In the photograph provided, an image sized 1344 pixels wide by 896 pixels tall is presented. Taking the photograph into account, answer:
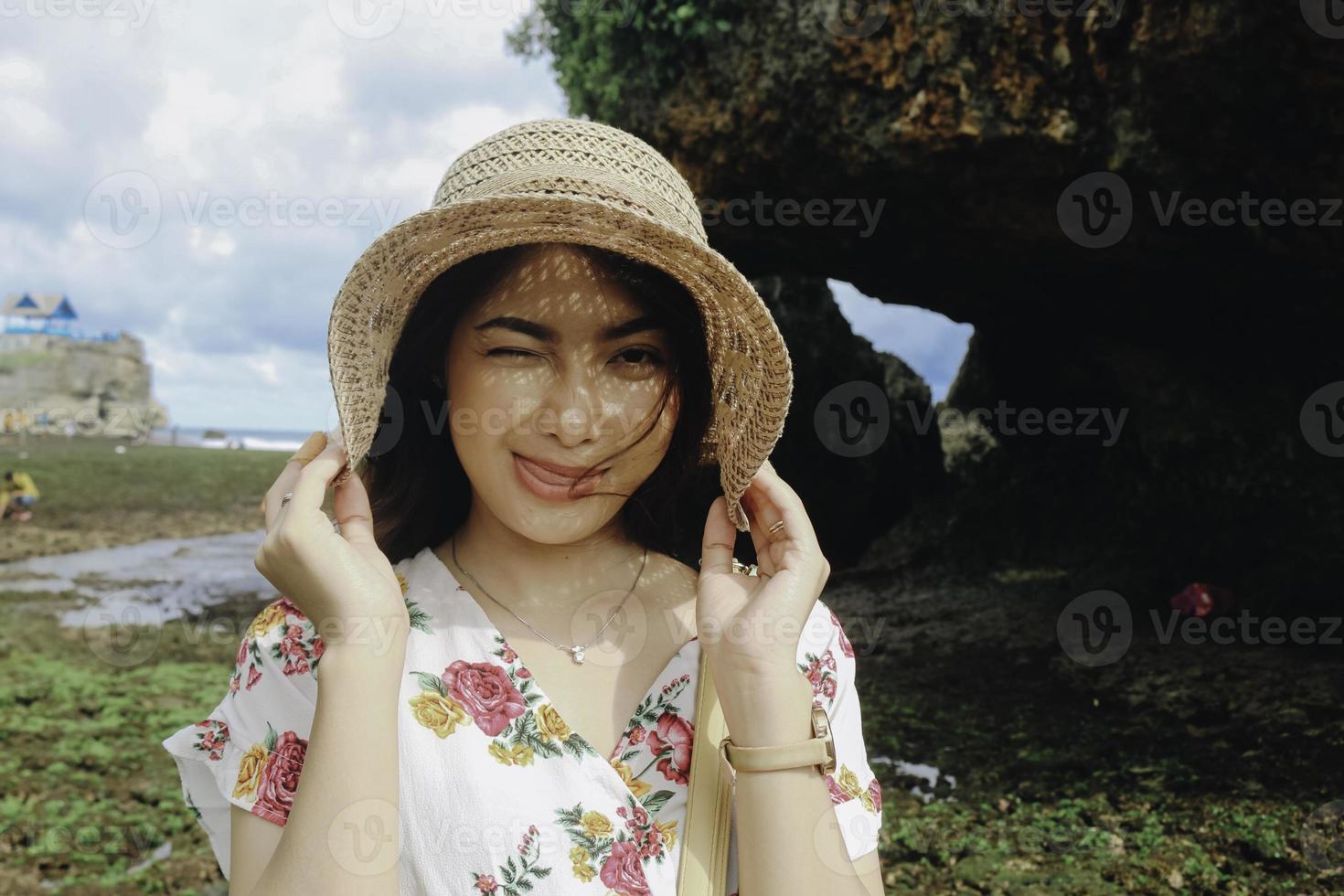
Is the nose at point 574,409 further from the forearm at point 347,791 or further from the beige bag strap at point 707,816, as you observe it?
the beige bag strap at point 707,816

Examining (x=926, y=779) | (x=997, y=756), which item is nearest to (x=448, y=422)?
(x=926, y=779)

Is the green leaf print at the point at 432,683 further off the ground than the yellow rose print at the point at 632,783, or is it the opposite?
the green leaf print at the point at 432,683

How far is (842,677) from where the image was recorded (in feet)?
6.64

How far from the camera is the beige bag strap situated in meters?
1.71

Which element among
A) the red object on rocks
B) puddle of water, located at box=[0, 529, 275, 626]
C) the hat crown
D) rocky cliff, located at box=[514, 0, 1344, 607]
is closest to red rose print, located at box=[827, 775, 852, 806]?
the hat crown

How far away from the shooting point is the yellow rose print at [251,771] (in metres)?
1.66

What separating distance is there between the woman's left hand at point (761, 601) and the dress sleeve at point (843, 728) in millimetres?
144

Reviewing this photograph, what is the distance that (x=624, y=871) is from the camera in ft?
5.52

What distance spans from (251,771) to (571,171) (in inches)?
51.4

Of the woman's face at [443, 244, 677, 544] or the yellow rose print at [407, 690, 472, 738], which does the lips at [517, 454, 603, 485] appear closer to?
the woman's face at [443, 244, 677, 544]

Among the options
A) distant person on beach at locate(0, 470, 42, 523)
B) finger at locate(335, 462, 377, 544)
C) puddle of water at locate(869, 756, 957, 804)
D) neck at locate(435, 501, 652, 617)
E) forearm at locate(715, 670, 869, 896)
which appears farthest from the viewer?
distant person on beach at locate(0, 470, 42, 523)

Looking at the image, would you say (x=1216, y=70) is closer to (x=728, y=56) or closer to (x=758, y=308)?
(x=728, y=56)

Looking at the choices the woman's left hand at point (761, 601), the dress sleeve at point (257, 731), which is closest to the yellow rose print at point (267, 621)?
the dress sleeve at point (257, 731)

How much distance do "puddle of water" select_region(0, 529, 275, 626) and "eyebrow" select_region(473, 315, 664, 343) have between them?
947cm
